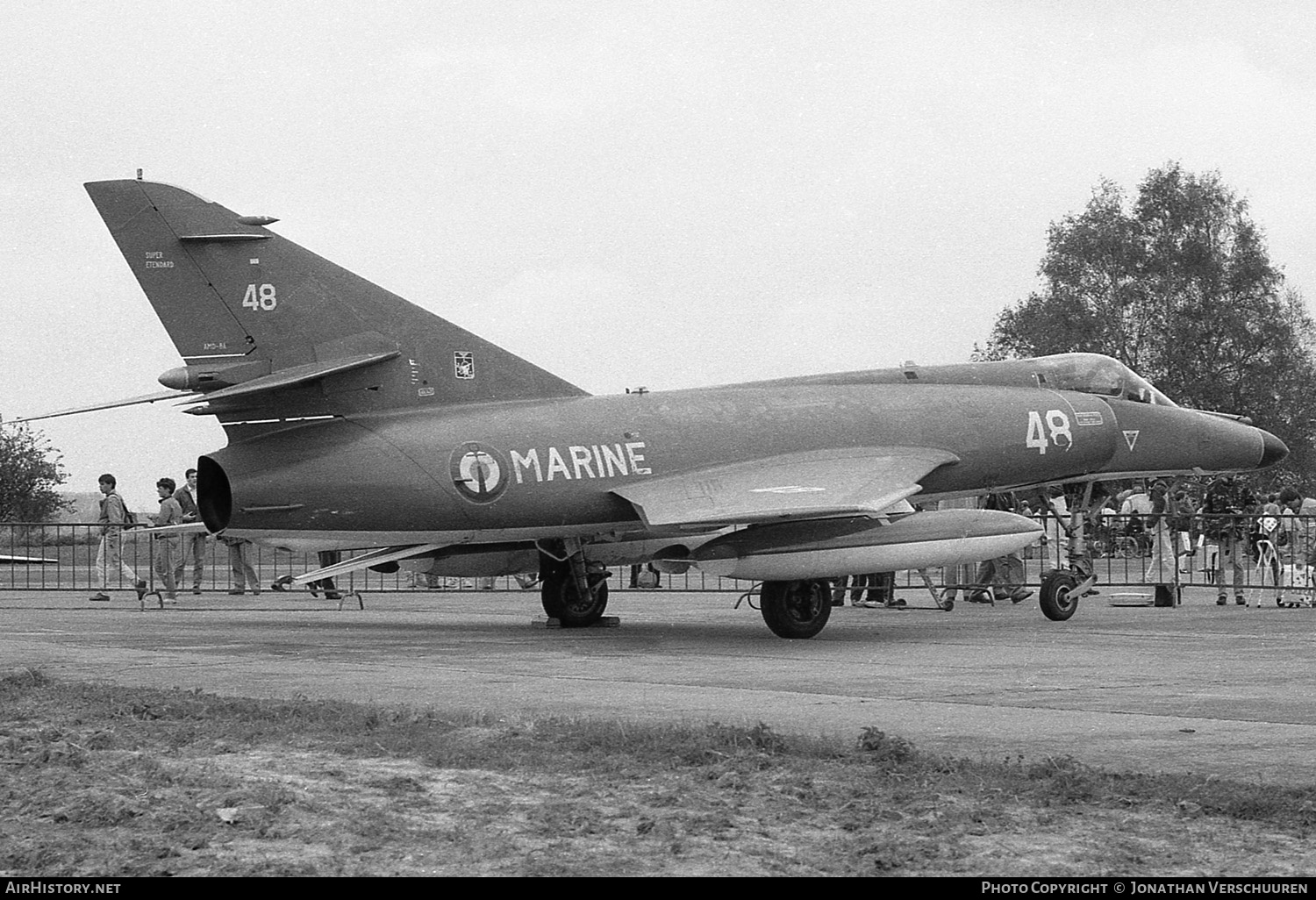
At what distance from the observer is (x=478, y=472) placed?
15.3 meters

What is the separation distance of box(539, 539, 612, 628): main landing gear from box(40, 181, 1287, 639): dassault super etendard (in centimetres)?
2

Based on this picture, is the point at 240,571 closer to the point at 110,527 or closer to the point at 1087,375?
the point at 110,527

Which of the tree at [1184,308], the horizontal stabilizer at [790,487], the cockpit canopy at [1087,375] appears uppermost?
the tree at [1184,308]

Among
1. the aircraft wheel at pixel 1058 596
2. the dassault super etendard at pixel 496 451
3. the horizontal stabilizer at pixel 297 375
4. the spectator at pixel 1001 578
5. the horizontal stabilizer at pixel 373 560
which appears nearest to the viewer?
the horizontal stabilizer at pixel 297 375

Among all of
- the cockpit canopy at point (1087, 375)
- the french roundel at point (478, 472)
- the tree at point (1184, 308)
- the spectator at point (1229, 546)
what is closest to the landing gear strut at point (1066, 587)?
the cockpit canopy at point (1087, 375)

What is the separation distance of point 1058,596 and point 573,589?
5.29m

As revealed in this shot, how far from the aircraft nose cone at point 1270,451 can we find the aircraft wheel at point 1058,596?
4.15 meters

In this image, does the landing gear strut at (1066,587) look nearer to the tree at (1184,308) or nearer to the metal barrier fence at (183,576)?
the metal barrier fence at (183,576)

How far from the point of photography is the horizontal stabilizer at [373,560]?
1548cm

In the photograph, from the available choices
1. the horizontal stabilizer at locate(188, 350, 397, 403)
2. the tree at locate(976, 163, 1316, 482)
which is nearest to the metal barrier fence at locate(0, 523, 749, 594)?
the horizontal stabilizer at locate(188, 350, 397, 403)

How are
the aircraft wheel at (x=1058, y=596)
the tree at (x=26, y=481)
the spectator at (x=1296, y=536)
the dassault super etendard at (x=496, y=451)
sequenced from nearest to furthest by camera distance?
the dassault super etendard at (x=496, y=451), the aircraft wheel at (x=1058, y=596), the spectator at (x=1296, y=536), the tree at (x=26, y=481)

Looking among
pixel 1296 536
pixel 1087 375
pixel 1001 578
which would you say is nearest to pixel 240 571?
pixel 1001 578
